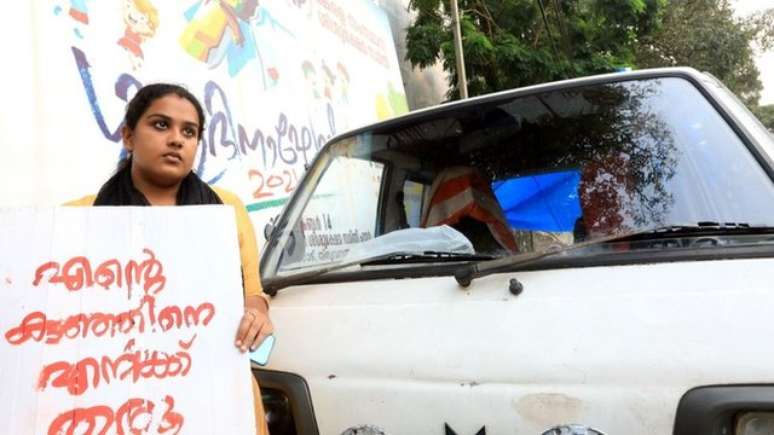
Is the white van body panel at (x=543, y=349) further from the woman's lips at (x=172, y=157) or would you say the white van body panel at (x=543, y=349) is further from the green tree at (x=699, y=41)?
the green tree at (x=699, y=41)

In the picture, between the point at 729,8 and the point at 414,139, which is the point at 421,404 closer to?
the point at 414,139

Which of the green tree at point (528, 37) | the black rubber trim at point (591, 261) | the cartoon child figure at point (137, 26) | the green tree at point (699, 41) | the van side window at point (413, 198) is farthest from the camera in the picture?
the green tree at point (699, 41)

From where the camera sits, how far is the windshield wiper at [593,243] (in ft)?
4.78

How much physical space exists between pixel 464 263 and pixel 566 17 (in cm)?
1014

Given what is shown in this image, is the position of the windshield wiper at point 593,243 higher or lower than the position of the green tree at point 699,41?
lower

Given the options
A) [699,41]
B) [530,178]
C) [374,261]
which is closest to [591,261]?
[374,261]

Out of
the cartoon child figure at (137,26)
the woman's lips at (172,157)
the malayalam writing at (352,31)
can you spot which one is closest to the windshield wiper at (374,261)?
the woman's lips at (172,157)

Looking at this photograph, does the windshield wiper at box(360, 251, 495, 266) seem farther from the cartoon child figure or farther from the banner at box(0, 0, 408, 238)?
the cartoon child figure

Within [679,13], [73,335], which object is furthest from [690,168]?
[679,13]

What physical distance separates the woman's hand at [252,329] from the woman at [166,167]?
0.05 m

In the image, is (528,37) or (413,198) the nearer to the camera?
(413,198)

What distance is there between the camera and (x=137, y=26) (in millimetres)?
3646

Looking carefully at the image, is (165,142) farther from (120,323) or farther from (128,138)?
(120,323)

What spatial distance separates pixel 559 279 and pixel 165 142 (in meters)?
1.09
